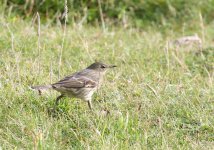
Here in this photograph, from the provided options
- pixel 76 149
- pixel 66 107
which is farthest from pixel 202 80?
pixel 76 149

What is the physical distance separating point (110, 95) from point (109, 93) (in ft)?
0.22

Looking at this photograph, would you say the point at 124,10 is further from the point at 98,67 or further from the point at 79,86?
the point at 79,86

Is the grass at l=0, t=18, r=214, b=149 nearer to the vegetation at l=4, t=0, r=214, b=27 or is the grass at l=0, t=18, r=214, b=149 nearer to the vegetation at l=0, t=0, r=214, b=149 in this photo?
the vegetation at l=0, t=0, r=214, b=149

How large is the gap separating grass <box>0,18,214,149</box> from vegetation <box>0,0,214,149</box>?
0.01 meters

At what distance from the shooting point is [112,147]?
6.41m

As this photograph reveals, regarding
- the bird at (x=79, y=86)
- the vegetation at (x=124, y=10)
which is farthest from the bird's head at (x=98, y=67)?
the vegetation at (x=124, y=10)

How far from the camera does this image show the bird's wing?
7422 mm

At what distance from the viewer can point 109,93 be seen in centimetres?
809

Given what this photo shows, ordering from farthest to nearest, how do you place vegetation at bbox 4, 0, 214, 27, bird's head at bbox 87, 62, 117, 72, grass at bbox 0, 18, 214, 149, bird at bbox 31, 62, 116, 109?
vegetation at bbox 4, 0, 214, 27 < bird's head at bbox 87, 62, 117, 72 < bird at bbox 31, 62, 116, 109 < grass at bbox 0, 18, 214, 149

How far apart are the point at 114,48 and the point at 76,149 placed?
3.76 m

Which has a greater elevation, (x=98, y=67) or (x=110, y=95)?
(x=98, y=67)

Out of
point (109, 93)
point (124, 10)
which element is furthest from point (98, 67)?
point (124, 10)

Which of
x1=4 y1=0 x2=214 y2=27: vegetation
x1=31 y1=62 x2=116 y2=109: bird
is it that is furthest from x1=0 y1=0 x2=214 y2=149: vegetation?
x1=4 y1=0 x2=214 y2=27: vegetation

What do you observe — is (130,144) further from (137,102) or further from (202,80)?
(202,80)
